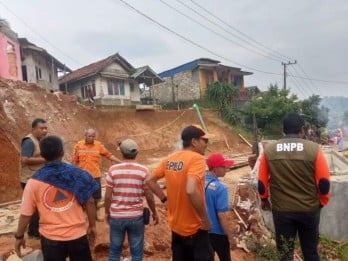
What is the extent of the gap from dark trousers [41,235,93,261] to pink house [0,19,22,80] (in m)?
18.6

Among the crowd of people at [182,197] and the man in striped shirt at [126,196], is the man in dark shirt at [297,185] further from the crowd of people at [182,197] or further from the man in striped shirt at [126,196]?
the man in striped shirt at [126,196]

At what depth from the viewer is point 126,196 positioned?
3957 millimetres

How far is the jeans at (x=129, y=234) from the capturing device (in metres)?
3.97

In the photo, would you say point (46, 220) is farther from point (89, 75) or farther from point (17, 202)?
point (89, 75)

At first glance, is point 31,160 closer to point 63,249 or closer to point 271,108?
point 63,249

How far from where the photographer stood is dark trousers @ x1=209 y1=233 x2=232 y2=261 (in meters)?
3.81

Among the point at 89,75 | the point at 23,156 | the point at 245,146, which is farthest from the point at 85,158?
the point at 89,75

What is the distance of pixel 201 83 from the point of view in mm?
32750

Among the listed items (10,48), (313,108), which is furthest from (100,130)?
(313,108)

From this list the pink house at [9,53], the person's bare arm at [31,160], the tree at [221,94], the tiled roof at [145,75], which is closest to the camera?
the person's bare arm at [31,160]

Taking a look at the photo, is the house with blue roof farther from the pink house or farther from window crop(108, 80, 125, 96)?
the pink house

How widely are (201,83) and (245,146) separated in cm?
1107

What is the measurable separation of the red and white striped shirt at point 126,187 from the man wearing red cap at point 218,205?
0.75m

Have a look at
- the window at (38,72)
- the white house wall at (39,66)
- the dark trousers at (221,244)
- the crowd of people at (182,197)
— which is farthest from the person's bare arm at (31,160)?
the window at (38,72)
